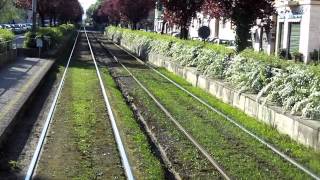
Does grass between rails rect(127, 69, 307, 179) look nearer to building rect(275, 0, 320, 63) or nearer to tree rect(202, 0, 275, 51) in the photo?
tree rect(202, 0, 275, 51)

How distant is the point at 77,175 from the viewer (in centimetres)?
872

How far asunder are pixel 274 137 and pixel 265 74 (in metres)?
3.45

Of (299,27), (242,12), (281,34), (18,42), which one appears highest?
(242,12)

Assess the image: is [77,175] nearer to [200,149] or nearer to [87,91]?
[200,149]

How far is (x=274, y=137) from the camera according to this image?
1216 centimetres

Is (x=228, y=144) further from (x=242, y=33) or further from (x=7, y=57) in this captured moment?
(x=7, y=57)

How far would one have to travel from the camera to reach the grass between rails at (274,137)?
1020 cm

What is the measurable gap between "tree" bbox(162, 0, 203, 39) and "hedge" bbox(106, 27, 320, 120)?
9.44 m

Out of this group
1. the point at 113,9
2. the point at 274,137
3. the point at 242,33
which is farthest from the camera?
the point at 113,9

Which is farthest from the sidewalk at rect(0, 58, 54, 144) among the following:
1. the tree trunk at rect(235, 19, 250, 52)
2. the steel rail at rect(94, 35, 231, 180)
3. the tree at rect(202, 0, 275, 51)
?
the tree trunk at rect(235, 19, 250, 52)

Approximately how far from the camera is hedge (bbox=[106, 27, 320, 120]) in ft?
39.9

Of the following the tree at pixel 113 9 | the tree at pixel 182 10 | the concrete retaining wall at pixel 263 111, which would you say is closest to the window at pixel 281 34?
the tree at pixel 182 10

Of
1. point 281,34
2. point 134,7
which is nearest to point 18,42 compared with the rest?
point 134,7

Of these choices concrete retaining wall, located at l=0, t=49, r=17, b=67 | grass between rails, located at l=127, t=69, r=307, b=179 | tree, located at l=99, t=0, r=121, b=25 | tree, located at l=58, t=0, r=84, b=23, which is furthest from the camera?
tree, located at l=58, t=0, r=84, b=23
